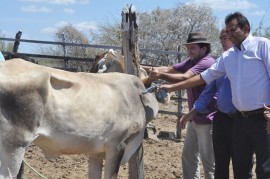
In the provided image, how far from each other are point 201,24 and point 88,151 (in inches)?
813

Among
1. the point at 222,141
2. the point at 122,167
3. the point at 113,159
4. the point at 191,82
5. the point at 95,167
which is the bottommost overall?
the point at 122,167

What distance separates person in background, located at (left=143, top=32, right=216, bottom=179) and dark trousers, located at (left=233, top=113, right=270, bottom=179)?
0.85 m

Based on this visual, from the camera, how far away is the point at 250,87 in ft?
15.7

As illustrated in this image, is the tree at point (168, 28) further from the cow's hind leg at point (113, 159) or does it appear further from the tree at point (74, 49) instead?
the cow's hind leg at point (113, 159)

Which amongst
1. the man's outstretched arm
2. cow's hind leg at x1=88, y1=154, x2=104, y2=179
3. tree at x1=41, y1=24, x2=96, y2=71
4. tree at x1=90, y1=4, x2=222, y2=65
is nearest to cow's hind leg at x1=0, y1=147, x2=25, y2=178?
cow's hind leg at x1=88, y1=154, x2=104, y2=179

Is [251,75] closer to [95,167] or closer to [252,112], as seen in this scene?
[252,112]

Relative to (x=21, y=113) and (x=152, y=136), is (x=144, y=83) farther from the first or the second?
(x=152, y=136)

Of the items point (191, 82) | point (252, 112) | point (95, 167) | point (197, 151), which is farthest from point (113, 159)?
point (197, 151)

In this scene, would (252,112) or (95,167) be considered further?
(95,167)

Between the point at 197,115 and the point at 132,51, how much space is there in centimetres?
110

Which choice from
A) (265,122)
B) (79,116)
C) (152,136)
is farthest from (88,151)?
(152,136)

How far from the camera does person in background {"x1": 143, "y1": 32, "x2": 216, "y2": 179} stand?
230 inches

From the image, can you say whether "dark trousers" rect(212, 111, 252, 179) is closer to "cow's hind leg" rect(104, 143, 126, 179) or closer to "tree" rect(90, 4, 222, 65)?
"cow's hind leg" rect(104, 143, 126, 179)

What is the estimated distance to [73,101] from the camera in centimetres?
480
